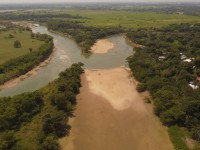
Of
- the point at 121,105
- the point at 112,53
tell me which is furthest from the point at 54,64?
the point at 121,105

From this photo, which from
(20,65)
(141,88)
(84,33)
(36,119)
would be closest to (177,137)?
(141,88)

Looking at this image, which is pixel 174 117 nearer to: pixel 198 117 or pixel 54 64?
pixel 198 117

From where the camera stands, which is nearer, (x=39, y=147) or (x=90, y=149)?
(x=39, y=147)

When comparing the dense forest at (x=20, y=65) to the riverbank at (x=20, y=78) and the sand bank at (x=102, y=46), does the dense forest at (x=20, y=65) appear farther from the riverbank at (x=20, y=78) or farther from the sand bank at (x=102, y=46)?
the sand bank at (x=102, y=46)

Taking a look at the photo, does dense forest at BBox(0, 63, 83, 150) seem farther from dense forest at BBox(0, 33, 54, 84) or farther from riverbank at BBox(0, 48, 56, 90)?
dense forest at BBox(0, 33, 54, 84)

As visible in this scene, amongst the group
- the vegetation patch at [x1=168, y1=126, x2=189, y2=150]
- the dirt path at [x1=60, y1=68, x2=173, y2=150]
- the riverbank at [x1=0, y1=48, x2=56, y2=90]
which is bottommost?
the riverbank at [x1=0, y1=48, x2=56, y2=90]

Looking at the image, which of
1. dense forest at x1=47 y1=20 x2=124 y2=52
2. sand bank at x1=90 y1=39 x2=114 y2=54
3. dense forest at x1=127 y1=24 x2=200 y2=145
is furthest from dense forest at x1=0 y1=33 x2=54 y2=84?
dense forest at x1=127 y1=24 x2=200 y2=145

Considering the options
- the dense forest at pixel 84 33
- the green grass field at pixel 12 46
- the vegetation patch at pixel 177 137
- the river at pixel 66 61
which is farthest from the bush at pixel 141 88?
the green grass field at pixel 12 46
